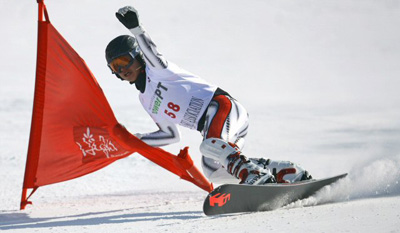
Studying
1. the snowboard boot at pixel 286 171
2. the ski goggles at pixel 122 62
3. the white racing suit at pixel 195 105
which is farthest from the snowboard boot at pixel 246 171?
the ski goggles at pixel 122 62

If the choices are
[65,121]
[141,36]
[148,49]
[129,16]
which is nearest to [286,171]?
[148,49]

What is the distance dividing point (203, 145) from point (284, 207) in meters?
0.88

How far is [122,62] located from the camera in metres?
4.79

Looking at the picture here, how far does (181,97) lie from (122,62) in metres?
0.68

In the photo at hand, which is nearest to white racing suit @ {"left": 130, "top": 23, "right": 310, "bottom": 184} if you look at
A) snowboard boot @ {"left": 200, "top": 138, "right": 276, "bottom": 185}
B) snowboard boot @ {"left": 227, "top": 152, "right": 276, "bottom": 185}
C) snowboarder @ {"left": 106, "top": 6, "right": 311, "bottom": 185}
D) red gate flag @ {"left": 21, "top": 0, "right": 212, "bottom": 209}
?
snowboarder @ {"left": 106, "top": 6, "right": 311, "bottom": 185}

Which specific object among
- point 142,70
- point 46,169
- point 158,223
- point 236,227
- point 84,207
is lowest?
point 84,207

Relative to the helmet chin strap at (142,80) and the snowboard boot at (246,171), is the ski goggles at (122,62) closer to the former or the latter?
the helmet chin strap at (142,80)

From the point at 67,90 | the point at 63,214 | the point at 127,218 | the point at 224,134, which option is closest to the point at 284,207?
the point at 224,134

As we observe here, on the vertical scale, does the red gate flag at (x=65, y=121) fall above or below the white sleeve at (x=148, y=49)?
below

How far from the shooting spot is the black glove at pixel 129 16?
14.8ft

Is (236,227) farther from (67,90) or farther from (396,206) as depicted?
(67,90)

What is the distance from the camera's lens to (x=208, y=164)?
Result: 4.73m

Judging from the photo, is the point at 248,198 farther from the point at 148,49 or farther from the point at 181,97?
the point at 148,49

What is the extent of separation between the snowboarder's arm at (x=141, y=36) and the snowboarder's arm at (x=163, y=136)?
81cm
